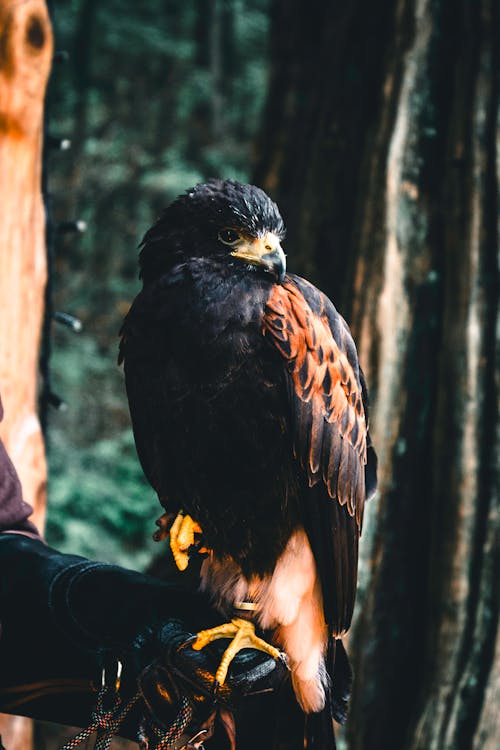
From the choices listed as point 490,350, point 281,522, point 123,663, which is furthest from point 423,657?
point 123,663

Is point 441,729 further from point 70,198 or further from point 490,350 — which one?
point 70,198

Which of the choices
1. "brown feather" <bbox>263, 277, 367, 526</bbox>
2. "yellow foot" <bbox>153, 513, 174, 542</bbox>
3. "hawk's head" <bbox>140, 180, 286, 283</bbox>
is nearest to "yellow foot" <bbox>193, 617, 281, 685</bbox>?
"yellow foot" <bbox>153, 513, 174, 542</bbox>

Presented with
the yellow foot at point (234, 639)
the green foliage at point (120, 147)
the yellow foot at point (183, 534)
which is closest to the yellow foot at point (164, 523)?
the yellow foot at point (183, 534)

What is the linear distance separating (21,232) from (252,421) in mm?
1173

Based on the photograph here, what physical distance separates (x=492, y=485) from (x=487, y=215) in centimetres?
98

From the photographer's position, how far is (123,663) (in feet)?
5.80

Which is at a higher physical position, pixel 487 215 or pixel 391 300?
pixel 487 215

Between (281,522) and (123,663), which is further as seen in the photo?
(281,522)

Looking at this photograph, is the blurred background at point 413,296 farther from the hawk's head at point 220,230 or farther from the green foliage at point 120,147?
the green foliage at point 120,147

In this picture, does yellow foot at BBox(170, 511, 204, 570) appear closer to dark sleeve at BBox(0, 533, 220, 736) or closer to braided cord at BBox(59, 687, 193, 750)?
dark sleeve at BBox(0, 533, 220, 736)

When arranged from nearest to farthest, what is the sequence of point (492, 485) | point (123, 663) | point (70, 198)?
point (123, 663), point (492, 485), point (70, 198)

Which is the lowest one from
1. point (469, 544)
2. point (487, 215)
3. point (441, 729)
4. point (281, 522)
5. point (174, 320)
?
point (441, 729)

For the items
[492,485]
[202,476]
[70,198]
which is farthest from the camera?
[70,198]

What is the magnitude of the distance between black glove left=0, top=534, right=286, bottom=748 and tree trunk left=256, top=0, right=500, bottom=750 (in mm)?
1190
